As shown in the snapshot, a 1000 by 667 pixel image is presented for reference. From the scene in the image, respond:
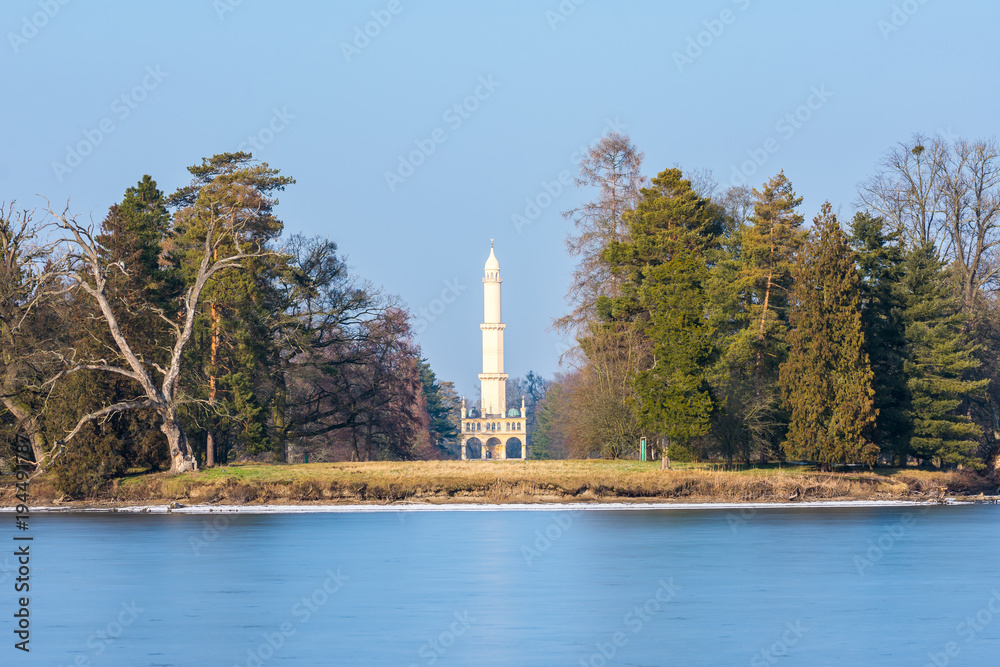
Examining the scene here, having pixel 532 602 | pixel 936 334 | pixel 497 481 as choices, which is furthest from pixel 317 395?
pixel 532 602

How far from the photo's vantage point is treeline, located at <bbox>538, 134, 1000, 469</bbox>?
40906mm

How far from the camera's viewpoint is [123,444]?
39.2 m

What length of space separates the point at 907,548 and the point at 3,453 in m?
29.8

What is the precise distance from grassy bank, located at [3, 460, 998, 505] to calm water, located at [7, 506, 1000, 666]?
625 cm

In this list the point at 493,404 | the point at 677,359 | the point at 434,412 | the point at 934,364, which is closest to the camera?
the point at 677,359

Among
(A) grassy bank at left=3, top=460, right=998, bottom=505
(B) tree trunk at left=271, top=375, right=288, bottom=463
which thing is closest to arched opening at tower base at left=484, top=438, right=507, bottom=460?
(B) tree trunk at left=271, top=375, right=288, bottom=463

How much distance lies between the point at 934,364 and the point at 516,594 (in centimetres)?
2897

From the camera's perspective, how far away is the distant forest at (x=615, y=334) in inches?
1561

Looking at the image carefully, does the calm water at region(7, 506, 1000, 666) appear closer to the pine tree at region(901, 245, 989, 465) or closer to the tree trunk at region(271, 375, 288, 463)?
the pine tree at region(901, 245, 989, 465)

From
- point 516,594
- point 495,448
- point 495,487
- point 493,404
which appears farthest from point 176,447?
point 495,448

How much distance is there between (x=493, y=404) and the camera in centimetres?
11725

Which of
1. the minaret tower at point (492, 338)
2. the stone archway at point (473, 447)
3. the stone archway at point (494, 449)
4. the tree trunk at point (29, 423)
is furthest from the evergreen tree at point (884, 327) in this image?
the stone archway at point (473, 447)

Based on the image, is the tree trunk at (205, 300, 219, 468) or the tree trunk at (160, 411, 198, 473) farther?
the tree trunk at (205, 300, 219, 468)

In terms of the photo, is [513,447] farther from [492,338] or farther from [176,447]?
[176,447]
